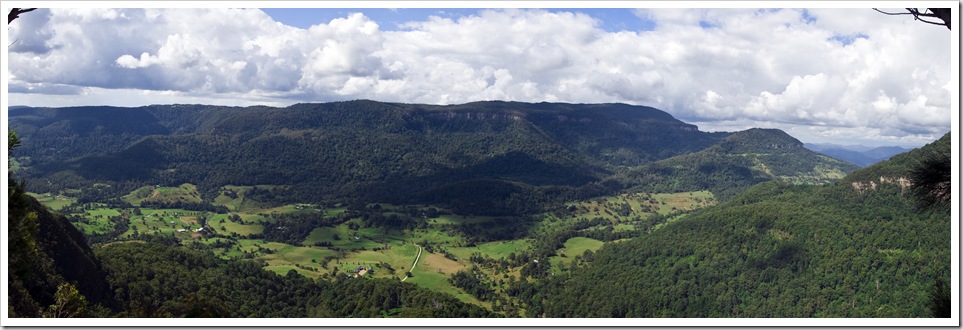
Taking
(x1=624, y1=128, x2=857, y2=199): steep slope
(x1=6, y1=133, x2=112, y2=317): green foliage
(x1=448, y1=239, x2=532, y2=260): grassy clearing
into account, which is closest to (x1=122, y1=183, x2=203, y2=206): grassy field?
(x1=448, y1=239, x2=532, y2=260): grassy clearing

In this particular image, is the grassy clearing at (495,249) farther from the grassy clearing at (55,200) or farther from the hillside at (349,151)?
the grassy clearing at (55,200)

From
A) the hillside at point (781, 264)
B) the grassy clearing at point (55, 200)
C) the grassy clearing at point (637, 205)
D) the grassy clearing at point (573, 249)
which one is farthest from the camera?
the grassy clearing at point (637, 205)

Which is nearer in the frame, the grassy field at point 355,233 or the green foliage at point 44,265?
the green foliage at point 44,265

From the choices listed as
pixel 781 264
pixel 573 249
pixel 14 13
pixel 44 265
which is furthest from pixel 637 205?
pixel 14 13

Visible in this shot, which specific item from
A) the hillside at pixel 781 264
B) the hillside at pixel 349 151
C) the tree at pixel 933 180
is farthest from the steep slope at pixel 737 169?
the tree at pixel 933 180

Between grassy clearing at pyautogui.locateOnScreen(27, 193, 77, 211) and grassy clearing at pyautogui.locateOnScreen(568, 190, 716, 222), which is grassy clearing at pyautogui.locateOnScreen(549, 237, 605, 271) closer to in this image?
grassy clearing at pyautogui.locateOnScreen(568, 190, 716, 222)

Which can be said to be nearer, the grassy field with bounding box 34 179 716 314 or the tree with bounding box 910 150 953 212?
A: the tree with bounding box 910 150 953 212
